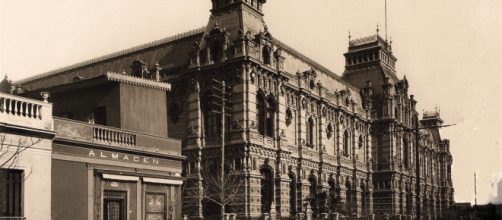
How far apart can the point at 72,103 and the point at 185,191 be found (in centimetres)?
1173

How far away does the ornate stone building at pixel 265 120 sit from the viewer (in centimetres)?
3822

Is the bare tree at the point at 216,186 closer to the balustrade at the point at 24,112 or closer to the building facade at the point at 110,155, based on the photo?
the building facade at the point at 110,155

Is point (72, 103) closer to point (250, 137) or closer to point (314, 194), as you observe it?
point (250, 137)

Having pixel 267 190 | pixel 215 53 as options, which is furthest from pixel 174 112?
pixel 267 190

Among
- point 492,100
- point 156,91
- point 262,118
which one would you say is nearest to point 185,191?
point 262,118

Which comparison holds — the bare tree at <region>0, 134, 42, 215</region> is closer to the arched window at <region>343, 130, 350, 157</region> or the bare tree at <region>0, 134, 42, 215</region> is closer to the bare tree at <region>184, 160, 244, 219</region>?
the bare tree at <region>184, 160, 244, 219</region>

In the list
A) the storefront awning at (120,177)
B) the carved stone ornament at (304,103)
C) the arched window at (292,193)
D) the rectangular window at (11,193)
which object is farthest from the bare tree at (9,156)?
the carved stone ornament at (304,103)

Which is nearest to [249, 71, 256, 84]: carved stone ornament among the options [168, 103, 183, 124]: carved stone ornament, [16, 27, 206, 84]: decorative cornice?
[168, 103, 183, 124]: carved stone ornament

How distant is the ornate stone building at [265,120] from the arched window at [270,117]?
0.07m

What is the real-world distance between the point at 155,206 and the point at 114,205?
7.47 ft

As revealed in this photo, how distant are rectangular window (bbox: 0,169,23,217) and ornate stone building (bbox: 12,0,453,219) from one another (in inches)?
673

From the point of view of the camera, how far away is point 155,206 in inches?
961

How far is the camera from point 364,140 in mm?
60438

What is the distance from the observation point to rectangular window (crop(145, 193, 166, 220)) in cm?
2403
